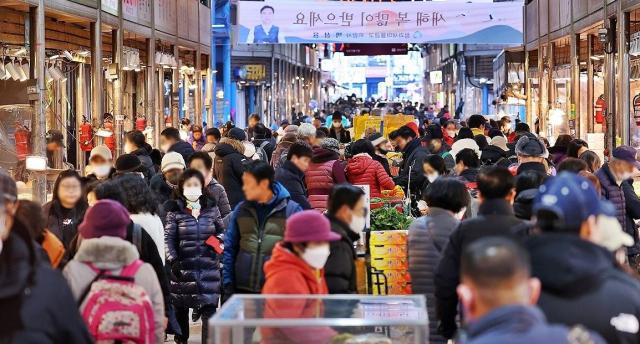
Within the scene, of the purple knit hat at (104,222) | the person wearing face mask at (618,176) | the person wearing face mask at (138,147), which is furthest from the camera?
the person wearing face mask at (138,147)

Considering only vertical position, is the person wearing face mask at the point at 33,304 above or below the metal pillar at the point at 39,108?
below

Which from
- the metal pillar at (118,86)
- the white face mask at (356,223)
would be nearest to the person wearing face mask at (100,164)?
the white face mask at (356,223)

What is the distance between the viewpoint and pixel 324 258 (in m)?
6.50

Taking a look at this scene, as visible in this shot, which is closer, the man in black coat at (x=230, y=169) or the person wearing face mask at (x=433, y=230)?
the person wearing face mask at (x=433, y=230)

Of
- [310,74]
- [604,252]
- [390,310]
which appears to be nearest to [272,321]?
[390,310]

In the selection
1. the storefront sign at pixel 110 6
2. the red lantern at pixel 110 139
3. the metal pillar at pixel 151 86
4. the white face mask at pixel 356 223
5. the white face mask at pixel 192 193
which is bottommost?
the white face mask at pixel 356 223

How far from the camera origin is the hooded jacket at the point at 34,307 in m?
4.94

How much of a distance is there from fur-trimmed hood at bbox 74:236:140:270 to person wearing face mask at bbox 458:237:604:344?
10.4 feet

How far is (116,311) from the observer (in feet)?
21.4

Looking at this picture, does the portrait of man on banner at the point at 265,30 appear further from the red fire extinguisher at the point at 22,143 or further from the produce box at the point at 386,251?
the produce box at the point at 386,251

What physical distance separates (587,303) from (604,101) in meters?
16.9

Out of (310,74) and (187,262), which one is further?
(310,74)

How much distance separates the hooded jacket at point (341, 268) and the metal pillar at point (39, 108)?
839 cm

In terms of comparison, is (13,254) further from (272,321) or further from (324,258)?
(324,258)
